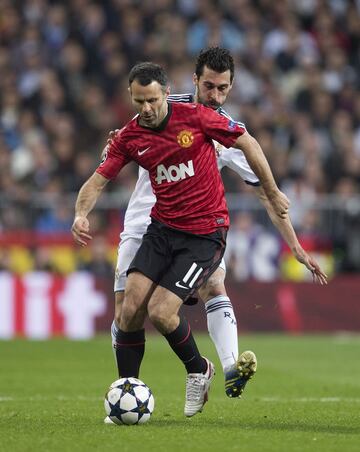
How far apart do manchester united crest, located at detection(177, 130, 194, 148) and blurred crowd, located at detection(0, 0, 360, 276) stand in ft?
31.0

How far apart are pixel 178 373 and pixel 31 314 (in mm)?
4963

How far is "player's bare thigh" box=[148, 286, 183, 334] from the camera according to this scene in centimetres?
755

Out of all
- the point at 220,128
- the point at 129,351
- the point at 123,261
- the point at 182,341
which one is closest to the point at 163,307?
the point at 182,341

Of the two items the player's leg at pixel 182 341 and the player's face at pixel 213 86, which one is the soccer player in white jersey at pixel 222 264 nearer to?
the player's face at pixel 213 86

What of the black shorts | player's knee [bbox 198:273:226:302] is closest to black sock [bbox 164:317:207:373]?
the black shorts

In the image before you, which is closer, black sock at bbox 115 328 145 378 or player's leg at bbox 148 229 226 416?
player's leg at bbox 148 229 226 416

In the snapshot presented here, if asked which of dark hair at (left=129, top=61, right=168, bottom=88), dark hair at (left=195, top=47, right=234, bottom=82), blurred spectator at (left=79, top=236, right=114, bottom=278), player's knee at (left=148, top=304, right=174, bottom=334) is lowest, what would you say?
blurred spectator at (left=79, top=236, right=114, bottom=278)

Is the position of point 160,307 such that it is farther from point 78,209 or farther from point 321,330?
point 321,330

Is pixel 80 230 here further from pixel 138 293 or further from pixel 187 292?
pixel 187 292

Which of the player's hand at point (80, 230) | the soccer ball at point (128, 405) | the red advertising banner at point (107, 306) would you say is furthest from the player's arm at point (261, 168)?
the red advertising banner at point (107, 306)

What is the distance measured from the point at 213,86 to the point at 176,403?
2570 millimetres

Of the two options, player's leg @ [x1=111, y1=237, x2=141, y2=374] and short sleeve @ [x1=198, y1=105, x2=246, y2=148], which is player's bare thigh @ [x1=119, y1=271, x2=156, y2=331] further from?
short sleeve @ [x1=198, y1=105, x2=246, y2=148]

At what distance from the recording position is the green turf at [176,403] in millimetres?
6703

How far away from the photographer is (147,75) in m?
7.43
